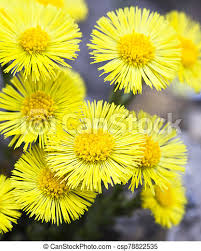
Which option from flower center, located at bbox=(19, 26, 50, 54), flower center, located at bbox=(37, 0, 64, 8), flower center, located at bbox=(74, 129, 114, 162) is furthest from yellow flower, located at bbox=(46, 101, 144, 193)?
flower center, located at bbox=(37, 0, 64, 8)

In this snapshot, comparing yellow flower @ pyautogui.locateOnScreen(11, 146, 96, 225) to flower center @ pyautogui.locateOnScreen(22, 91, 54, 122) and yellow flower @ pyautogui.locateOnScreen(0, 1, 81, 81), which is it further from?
yellow flower @ pyautogui.locateOnScreen(0, 1, 81, 81)

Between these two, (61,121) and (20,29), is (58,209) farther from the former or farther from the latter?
(20,29)

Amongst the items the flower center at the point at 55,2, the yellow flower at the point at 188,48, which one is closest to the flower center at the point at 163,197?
the yellow flower at the point at 188,48

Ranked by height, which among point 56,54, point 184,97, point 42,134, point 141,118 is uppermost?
point 184,97

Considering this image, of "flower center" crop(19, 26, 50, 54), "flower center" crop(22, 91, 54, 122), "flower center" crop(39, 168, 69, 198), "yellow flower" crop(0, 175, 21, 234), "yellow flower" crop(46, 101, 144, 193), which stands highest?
"flower center" crop(19, 26, 50, 54)

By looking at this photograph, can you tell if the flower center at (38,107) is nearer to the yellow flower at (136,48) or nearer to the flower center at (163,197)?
the yellow flower at (136,48)

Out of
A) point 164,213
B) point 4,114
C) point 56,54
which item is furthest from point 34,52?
point 164,213
